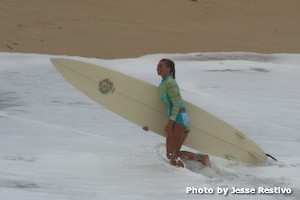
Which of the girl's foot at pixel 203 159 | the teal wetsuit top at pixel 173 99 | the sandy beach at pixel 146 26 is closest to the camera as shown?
the teal wetsuit top at pixel 173 99

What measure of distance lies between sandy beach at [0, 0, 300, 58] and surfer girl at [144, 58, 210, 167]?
10534 mm

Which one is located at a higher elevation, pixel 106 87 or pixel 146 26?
pixel 146 26

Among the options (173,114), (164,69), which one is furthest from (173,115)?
(164,69)

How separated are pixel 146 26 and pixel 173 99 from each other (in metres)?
13.5

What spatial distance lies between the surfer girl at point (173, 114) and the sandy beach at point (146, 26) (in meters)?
10.5

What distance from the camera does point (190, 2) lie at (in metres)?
21.4

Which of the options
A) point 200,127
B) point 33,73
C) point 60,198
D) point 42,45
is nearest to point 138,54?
point 42,45

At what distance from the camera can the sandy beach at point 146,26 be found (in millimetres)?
17609

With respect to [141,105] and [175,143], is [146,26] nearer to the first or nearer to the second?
[141,105]

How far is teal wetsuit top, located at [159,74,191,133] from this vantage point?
20.2 ft

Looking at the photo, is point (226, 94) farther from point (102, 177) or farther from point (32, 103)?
A: point (102, 177)

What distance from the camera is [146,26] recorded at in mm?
19516

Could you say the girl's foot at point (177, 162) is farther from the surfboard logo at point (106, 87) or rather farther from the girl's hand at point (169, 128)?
the surfboard logo at point (106, 87)

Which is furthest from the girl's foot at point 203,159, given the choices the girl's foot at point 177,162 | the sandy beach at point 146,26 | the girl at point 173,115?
the sandy beach at point 146,26
